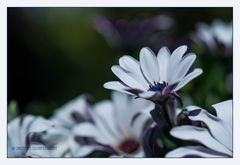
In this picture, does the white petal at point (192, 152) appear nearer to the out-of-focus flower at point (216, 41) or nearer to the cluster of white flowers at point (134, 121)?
the cluster of white flowers at point (134, 121)

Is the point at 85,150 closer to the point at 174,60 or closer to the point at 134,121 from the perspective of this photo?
the point at 134,121

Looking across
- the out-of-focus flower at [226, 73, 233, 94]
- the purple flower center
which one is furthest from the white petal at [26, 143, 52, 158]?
the out-of-focus flower at [226, 73, 233, 94]

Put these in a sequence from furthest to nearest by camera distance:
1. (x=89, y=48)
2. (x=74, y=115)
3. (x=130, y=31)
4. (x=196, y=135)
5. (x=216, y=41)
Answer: (x=89, y=48), (x=130, y=31), (x=216, y=41), (x=74, y=115), (x=196, y=135)

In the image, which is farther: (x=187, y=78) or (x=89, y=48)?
(x=89, y=48)

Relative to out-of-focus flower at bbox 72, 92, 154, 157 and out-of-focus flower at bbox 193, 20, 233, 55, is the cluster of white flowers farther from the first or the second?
out-of-focus flower at bbox 193, 20, 233, 55

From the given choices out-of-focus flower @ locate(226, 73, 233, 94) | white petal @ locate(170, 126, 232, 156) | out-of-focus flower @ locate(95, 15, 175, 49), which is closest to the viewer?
white petal @ locate(170, 126, 232, 156)
